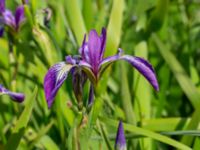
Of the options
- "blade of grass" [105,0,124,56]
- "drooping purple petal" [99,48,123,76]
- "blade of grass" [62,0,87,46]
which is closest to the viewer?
"drooping purple petal" [99,48,123,76]

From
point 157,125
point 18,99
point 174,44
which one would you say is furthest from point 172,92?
point 18,99

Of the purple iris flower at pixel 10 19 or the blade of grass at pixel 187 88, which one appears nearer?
the blade of grass at pixel 187 88

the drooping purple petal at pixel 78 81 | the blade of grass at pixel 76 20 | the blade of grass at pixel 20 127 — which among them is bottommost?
the blade of grass at pixel 20 127

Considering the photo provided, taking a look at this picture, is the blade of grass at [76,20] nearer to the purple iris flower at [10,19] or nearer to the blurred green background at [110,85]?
the blurred green background at [110,85]

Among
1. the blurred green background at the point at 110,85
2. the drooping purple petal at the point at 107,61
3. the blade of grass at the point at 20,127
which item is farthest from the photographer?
the blurred green background at the point at 110,85

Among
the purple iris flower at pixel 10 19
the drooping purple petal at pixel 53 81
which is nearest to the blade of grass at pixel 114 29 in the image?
the purple iris flower at pixel 10 19

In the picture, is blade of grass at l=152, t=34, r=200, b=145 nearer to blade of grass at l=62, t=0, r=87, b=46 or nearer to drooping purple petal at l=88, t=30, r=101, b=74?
blade of grass at l=62, t=0, r=87, b=46

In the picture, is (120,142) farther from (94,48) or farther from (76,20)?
(76,20)

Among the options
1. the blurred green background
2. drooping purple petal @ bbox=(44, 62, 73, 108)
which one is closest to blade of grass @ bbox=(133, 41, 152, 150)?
the blurred green background
